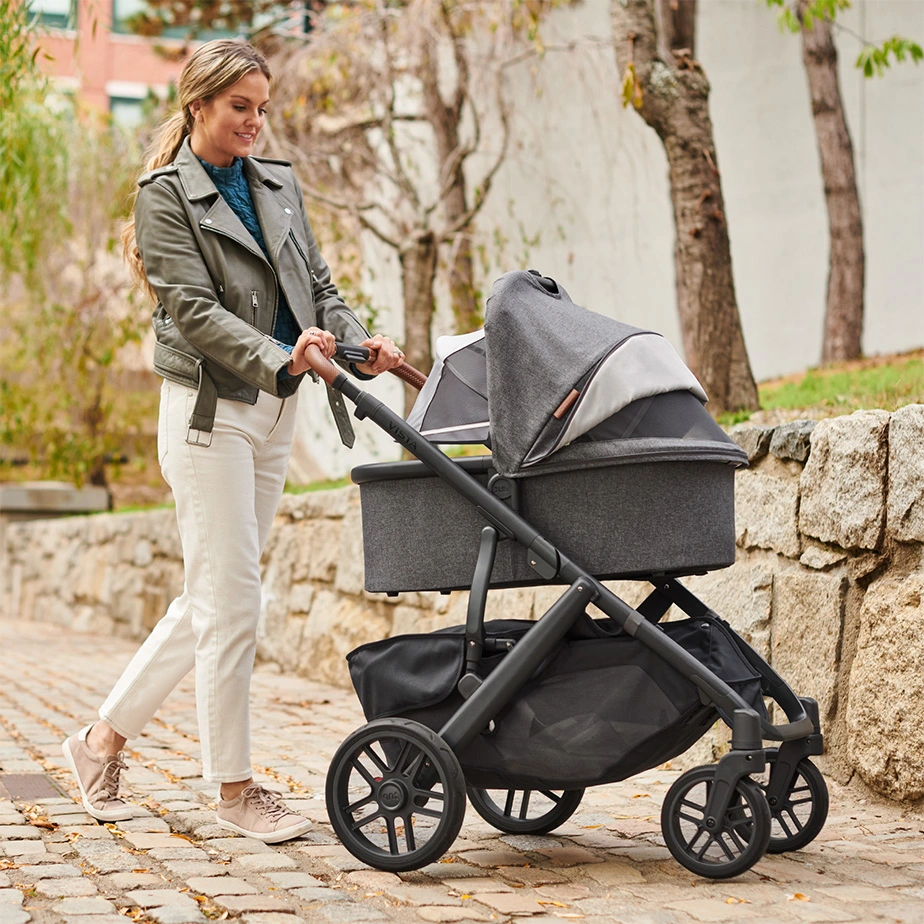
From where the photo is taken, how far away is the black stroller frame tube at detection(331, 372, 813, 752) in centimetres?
274

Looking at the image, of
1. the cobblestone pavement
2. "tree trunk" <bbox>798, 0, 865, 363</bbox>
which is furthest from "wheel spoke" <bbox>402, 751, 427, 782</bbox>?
"tree trunk" <bbox>798, 0, 865, 363</bbox>

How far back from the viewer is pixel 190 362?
3229mm

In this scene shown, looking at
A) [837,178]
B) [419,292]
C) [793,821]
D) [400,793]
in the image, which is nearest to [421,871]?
[400,793]

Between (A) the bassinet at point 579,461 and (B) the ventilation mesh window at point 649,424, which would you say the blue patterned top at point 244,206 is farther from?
(B) the ventilation mesh window at point 649,424

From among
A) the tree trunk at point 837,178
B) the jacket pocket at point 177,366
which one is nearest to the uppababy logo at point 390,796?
the jacket pocket at point 177,366

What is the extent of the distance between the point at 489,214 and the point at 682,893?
7369 millimetres

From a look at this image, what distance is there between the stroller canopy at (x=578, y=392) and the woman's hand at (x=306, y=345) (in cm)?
37

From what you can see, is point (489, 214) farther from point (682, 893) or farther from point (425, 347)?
point (682, 893)

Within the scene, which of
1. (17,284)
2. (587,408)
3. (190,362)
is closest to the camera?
(587,408)

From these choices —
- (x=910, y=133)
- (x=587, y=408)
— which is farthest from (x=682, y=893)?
(x=910, y=133)

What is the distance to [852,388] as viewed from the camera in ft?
18.7

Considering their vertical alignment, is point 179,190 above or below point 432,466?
above

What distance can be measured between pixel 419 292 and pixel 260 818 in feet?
16.1

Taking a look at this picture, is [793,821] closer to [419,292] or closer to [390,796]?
[390,796]
